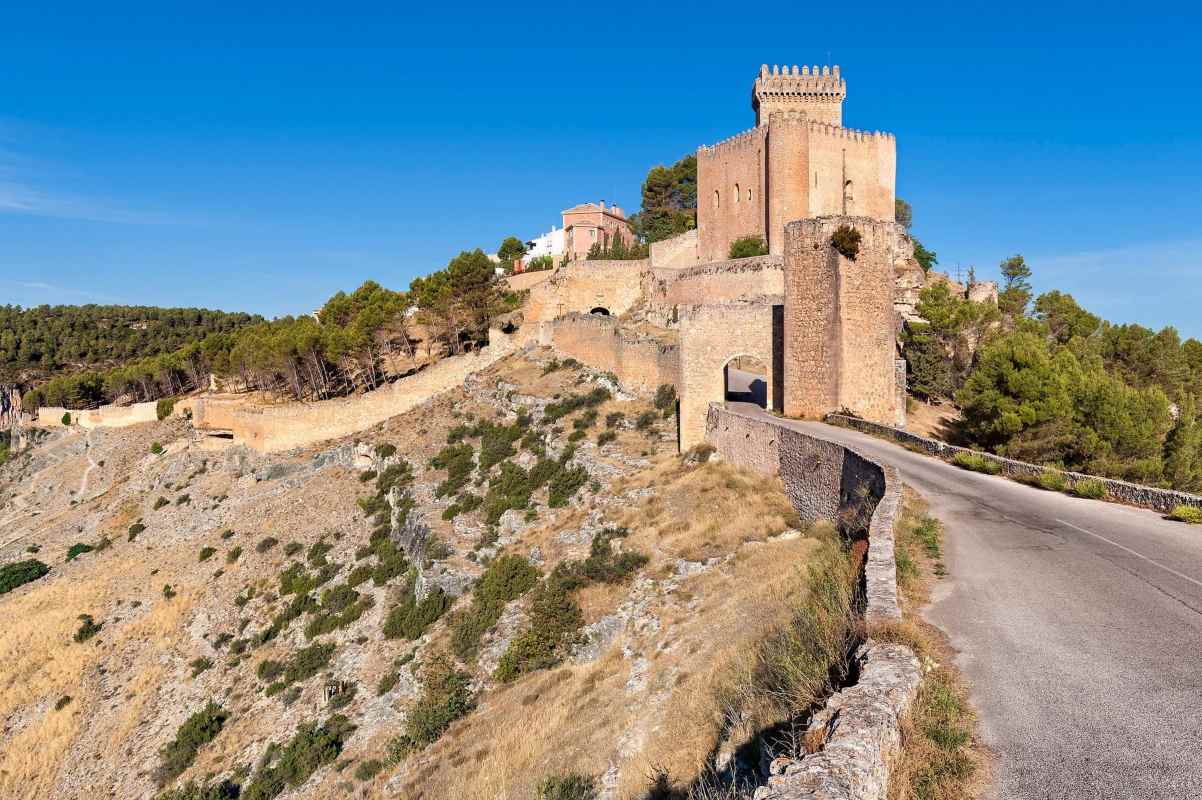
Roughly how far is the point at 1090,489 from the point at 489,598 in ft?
41.3

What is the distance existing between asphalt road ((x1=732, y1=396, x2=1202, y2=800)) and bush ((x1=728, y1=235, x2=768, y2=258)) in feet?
88.6

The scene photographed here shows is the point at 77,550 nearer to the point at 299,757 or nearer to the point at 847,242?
the point at 299,757

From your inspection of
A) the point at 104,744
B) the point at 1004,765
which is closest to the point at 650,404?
the point at 104,744

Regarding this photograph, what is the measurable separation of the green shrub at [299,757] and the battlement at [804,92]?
115ft

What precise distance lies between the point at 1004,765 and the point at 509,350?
3208cm

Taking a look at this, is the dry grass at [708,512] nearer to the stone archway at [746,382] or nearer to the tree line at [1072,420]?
the stone archway at [746,382]

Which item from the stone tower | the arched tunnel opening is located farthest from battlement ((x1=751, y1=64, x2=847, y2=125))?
the arched tunnel opening

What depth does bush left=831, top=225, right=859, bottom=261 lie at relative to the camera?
1717 cm

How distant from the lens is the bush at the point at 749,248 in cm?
3475

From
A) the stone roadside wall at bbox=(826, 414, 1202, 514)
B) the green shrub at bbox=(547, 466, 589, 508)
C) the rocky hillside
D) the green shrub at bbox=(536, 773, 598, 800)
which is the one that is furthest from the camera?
the green shrub at bbox=(547, 466, 589, 508)

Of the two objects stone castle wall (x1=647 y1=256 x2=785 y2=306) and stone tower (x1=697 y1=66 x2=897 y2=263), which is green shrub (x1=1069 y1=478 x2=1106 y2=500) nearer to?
stone castle wall (x1=647 y1=256 x2=785 y2=306)

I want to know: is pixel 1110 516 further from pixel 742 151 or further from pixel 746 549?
pixel 742 151

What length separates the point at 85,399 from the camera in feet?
189

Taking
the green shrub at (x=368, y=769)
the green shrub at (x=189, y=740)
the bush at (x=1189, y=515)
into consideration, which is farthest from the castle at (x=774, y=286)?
the green shrub at (x=189, y=740)
